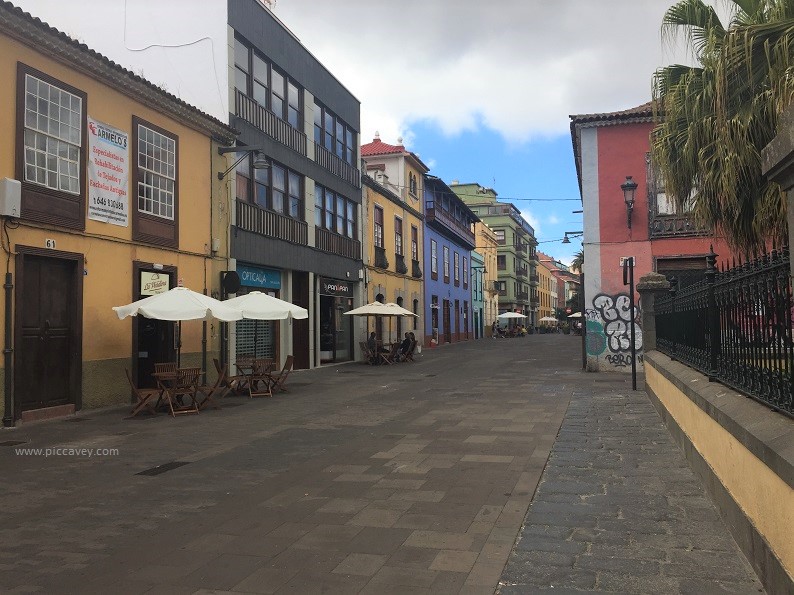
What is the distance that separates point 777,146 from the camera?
3084mm

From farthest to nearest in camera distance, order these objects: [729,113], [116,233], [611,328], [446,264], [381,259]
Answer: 1. [446,264]
2. [381,259]
3. [611,328]
4. [116,233]
5. [729,113]

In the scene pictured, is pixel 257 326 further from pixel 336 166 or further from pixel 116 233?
pixel 336 166

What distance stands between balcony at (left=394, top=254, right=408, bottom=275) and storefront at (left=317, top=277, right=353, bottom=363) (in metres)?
6.09

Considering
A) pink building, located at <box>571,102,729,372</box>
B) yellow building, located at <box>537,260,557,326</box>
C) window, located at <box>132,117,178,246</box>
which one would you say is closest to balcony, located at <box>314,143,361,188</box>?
window, located at <box>132,117,178,246</box>

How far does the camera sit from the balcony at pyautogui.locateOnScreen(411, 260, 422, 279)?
34625 mm

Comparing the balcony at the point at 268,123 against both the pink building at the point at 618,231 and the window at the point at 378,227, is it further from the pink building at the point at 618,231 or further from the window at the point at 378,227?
the pink building at the point at 618,231

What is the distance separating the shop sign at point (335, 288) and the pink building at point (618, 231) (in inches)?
356

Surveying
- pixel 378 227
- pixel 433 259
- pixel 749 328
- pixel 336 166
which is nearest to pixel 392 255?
pixel 378 227

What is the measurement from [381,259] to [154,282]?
52.8 feet

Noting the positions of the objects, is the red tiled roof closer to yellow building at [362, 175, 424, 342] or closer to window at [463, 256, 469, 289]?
yellow building at [362, 175, 424, 342]

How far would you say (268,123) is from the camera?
1898 cm

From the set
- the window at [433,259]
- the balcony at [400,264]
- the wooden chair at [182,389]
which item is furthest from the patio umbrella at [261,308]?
the window at [433,259]

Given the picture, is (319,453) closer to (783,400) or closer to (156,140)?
(783,400)

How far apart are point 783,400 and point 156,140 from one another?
1330cm
